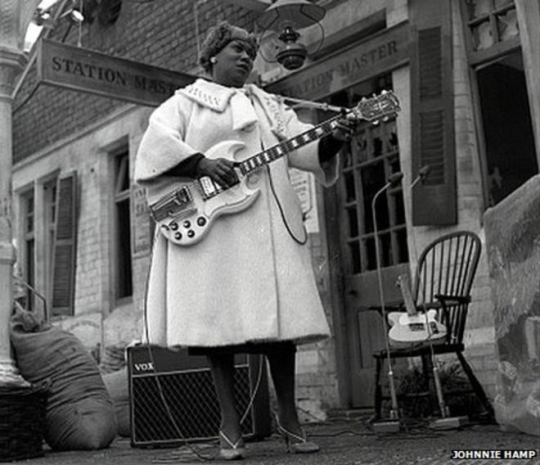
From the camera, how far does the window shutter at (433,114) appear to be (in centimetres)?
558

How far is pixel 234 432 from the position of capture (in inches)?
121

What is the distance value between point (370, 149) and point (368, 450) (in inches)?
144

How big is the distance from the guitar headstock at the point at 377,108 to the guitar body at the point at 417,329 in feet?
4.76

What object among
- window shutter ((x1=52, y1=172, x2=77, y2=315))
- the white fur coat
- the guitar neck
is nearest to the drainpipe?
the white fur coat

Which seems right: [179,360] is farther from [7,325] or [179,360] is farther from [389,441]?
[389,441]

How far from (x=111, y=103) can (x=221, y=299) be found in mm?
6569

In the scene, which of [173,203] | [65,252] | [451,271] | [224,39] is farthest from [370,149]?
[65,252]

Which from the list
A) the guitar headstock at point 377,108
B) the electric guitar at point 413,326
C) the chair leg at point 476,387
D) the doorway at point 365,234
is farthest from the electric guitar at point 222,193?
the doorway at point 365,234

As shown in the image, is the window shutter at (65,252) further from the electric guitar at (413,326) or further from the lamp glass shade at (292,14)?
the electric guitar at (413,326)

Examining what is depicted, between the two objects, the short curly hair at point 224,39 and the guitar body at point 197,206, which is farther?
the short curly hair at point 224,39

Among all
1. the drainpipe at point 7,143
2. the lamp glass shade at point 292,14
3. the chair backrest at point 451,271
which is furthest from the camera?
the lamp glass shade at point 292,14

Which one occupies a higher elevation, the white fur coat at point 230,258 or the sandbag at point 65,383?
the white fur coat at point 230,258

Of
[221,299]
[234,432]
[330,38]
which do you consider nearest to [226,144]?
[221,299]

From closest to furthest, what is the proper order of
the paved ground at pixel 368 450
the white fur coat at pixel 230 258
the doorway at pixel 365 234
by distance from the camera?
the paved ground at pixel 368 450, the white fur coat at pixel 230 258, the doorway at pixel 365 234
